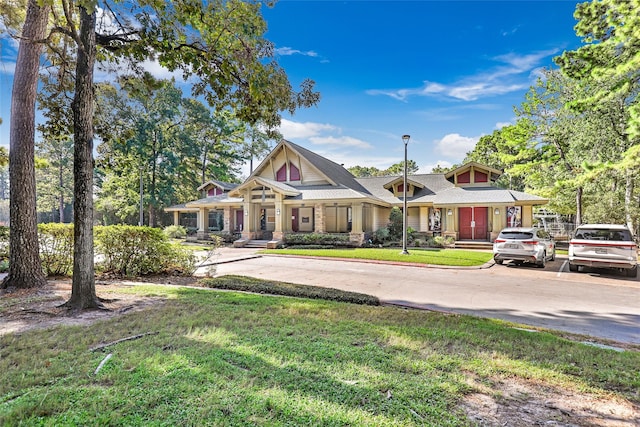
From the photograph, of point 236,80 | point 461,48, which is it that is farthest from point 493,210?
point 236,80

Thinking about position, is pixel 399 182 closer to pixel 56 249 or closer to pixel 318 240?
pixel 318 240

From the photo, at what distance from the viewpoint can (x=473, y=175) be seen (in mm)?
24797

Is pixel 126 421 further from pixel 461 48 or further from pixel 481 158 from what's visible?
pixel 481 158

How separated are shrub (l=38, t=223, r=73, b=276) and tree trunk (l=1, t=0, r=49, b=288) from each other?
4.73ft

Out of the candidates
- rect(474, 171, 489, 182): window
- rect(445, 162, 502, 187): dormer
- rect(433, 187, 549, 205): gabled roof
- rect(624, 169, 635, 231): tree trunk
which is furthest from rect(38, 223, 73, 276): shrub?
rect(624, 169, 635, 231): tree trunk

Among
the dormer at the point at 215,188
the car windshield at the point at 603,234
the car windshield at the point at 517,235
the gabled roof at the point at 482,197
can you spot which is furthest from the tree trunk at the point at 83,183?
the dormer at the point at 215,188

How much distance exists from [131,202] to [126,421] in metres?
37.2

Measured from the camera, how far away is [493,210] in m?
22.1

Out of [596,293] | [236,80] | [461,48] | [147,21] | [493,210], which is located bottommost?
[596,293]

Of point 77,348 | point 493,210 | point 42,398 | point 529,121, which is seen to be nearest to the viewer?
point 42,398

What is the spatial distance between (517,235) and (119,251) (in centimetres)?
1485

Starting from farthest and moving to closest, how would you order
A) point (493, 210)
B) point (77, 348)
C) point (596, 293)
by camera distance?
point (493, 210) → point (596, 293) → point (77, 348)

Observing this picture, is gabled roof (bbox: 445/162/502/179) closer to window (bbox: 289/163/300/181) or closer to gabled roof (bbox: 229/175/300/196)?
window (bbox: 289/163/300/181)

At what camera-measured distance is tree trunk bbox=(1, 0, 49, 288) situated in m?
7.54
